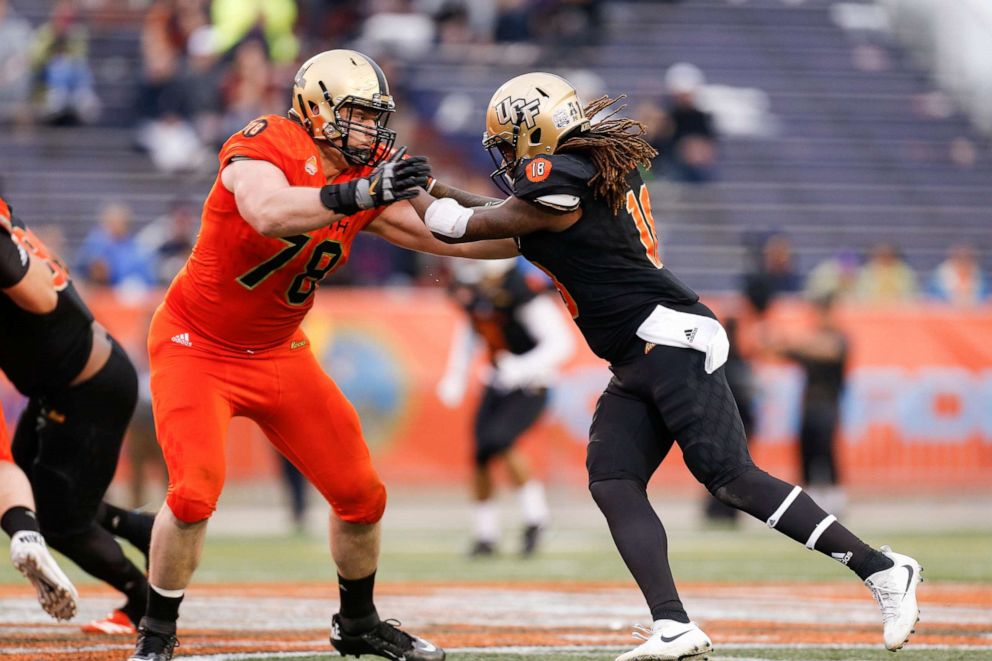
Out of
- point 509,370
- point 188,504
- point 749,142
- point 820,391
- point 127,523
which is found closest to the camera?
point 188,504

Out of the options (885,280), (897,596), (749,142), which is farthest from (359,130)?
(749,142)

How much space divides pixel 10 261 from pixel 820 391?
8.12 meters

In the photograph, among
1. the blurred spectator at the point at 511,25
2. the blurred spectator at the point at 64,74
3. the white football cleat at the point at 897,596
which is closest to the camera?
the white football cleat at the point at 897,596

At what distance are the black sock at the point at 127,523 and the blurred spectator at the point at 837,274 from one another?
8823 millimetres

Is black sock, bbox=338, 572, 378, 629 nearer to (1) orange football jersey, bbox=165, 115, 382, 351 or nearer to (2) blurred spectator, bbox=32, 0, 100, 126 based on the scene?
(1) orange football jersey, bbox=165, 115, 382, 351

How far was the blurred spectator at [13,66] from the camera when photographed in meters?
16.0

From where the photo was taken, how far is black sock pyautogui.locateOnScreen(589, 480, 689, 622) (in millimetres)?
4805

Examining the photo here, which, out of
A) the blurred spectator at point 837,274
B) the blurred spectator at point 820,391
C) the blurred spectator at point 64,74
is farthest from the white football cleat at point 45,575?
the blurred spectator at point 64,74

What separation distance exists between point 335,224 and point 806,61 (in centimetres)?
1462

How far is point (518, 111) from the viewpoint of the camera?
5176 millimetres

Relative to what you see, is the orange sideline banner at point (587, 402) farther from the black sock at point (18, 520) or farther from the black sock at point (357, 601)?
the black sock at point (18, 520)

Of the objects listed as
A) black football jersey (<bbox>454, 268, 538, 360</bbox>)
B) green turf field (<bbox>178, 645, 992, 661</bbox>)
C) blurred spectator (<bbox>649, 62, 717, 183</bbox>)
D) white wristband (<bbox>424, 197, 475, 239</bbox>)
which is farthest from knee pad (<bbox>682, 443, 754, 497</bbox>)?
blurred spectator (<bbox>649, 62, 717, 183</bbox>)

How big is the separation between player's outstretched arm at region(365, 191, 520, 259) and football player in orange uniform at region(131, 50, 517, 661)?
177 mm

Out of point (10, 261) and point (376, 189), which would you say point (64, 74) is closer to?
point (10, 261)
